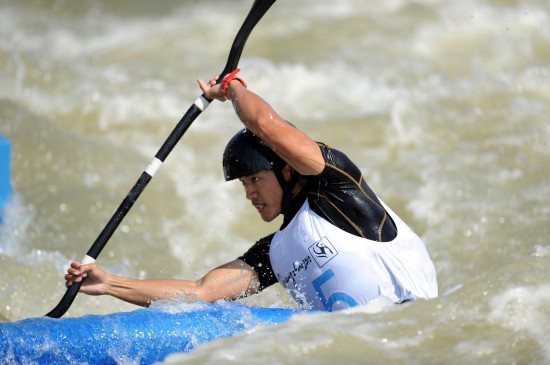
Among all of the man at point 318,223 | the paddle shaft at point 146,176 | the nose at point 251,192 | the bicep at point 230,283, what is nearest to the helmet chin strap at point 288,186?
the man at point 318,223

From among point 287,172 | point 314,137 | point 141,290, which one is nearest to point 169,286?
point 141,290

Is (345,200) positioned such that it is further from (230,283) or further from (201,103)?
(201,103)

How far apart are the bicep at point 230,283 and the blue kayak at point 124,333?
0.25 m

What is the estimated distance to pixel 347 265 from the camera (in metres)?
3.59

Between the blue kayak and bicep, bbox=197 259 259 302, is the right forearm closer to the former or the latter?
bicep, bbox=197 259 259 302

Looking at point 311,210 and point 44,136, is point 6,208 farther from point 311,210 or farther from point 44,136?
point 311,210

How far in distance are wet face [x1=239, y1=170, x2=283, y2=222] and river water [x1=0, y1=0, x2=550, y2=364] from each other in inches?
18.8

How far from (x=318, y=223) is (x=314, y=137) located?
3824 millimetres

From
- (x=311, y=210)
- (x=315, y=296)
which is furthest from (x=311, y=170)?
(x=315, y=296)

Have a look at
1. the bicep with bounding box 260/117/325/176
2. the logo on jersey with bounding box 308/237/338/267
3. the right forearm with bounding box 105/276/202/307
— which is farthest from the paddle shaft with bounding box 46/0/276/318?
the logo on jersey with bounding box 308/237/338/267

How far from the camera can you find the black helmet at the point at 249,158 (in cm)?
368

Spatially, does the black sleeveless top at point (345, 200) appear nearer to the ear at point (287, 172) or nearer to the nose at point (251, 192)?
the ear at point (287, 172)

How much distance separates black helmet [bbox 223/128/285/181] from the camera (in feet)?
12.1

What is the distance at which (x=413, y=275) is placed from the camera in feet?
12.0
